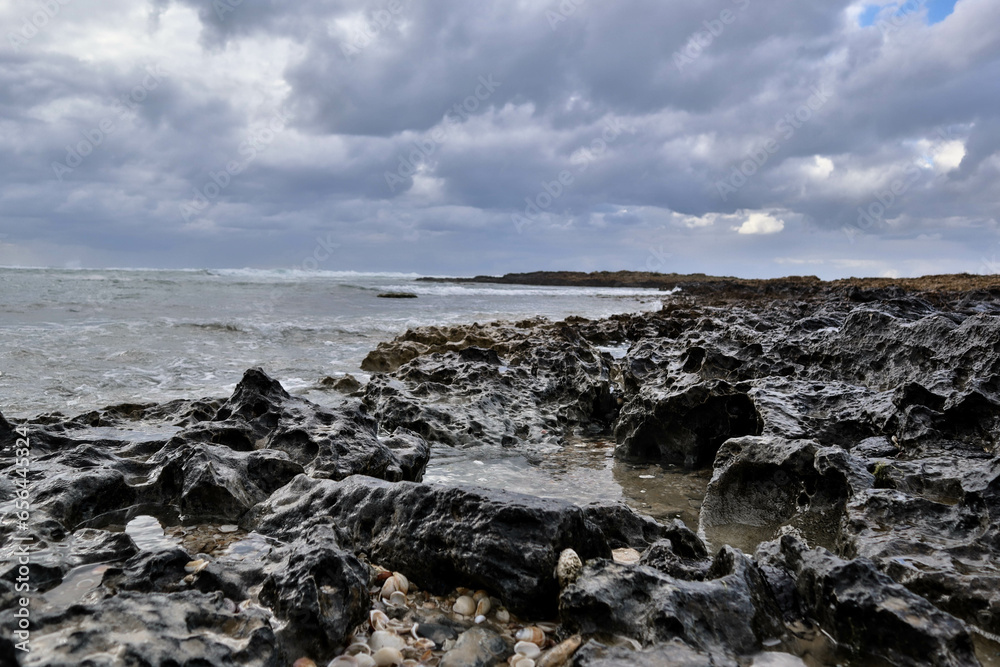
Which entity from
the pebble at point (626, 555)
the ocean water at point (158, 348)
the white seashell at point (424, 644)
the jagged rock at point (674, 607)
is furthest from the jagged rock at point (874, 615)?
the ocean water at point (158, 348)

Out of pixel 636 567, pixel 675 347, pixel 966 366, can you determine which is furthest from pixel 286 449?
pixel 675 347

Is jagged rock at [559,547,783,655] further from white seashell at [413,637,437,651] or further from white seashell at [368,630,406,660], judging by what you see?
white seashell at [368,630,406,660]

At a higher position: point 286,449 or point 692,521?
point 286,449

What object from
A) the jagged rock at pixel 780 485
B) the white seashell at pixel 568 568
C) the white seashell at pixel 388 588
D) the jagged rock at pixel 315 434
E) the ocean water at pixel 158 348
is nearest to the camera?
the white seashell at pixel 568 568

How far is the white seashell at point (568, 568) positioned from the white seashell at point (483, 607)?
31 centimetres

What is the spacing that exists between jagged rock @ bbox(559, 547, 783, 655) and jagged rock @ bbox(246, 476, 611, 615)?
0.21 metres

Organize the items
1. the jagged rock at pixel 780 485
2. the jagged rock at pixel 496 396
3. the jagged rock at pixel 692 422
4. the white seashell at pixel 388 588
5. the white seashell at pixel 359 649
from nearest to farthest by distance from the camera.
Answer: the white seashell at pixel 359 649
the white seashell at pixel 388 588
the jagged rock at pixel 780 485
the jagged rock at pixel 692 422
the jagged rock at pixel 496 396

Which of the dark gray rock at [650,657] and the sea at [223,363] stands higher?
the dark gray rock at [650,657]

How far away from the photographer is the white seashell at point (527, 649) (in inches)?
82.2

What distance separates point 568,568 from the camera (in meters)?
2.34

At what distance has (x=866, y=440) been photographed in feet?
13.0

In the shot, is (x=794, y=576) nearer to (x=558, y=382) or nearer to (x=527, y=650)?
(x=527, y=650)

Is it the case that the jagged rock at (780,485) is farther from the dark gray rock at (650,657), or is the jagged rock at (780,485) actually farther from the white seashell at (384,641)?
the white seashell at (384,641)

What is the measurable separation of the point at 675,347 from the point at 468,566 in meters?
6.25
